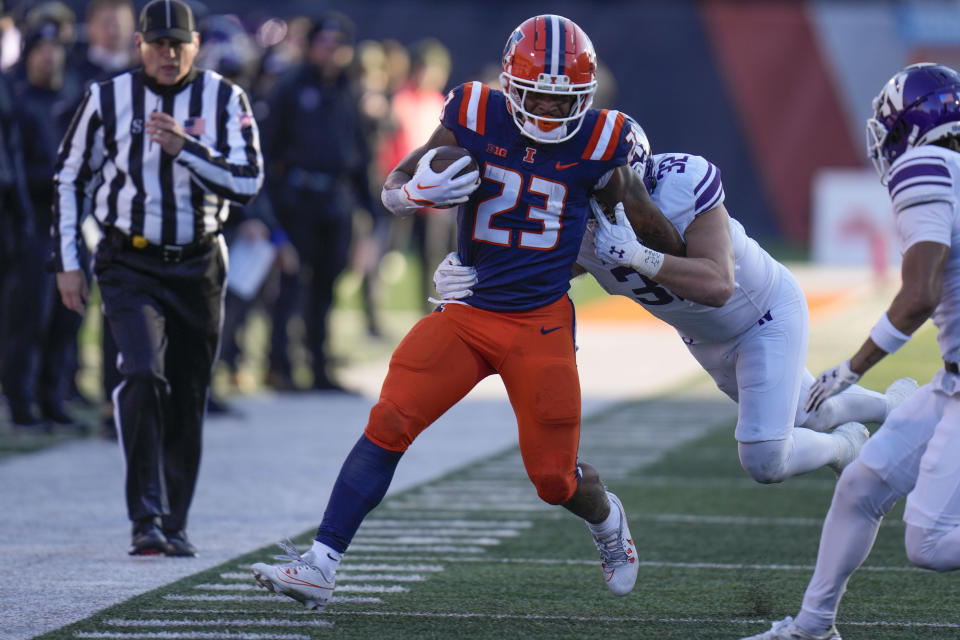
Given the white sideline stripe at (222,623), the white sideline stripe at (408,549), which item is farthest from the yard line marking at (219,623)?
the white sideline stripe at (408,549)

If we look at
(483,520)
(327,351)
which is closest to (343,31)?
(327,351)

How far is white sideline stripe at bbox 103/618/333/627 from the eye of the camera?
3859 mm

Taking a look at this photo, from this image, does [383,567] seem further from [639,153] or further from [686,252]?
[639,153]

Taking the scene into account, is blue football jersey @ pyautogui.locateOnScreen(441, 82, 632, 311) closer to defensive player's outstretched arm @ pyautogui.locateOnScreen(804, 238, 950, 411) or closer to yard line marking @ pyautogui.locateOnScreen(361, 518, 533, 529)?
defensive player's outstretched arm @ pyautogui.locateOnScreen(804, 238, 950, 411)

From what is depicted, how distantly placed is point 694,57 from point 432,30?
315cm

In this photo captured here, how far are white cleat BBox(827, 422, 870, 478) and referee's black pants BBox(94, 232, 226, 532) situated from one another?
193 cm

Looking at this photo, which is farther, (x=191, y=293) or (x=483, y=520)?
(x=483, y=520)

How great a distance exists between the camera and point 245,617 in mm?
3969

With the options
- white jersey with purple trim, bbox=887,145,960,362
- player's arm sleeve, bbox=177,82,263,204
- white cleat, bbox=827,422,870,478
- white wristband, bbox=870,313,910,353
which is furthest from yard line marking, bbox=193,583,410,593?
white jersey with purple trim, bbox=887,145,960,362

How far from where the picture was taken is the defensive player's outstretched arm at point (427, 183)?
389 centimetres

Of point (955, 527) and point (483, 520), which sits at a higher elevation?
point (955, 527)

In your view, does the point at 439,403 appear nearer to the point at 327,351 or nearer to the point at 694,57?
the point at 327,351

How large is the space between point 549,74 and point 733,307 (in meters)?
0.98

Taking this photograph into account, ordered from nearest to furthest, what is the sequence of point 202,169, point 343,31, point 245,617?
1. point 245,617
2. point 202,169
3. point 343,31
